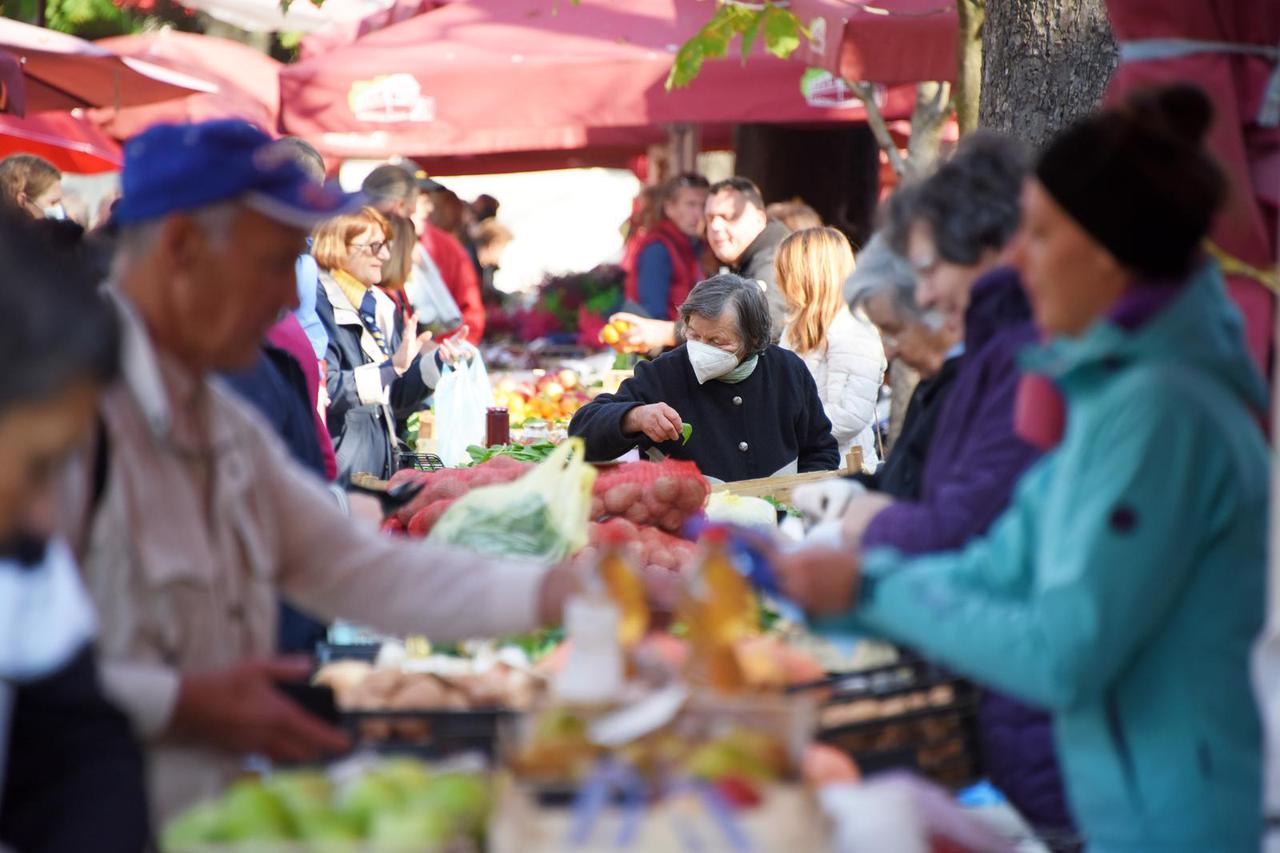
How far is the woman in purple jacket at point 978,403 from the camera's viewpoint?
2699mm

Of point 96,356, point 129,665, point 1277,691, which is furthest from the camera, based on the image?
point 1277,691

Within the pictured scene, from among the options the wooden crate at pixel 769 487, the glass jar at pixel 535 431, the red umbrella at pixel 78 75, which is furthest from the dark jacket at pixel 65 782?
the red umbrella at pixel 78 75

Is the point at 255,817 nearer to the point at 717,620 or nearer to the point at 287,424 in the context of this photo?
the point at 717,620

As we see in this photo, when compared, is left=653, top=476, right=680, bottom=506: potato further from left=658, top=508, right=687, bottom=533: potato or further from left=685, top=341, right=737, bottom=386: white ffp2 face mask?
left=685, top=341, right=737, bottom=386: white ffp2 face mask

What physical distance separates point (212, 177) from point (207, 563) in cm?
55

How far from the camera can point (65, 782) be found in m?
1.92

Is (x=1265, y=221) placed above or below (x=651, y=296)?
above

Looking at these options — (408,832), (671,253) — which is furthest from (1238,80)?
(671,253)

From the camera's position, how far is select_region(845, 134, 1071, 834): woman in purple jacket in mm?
2699

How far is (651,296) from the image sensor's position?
10.2 meters

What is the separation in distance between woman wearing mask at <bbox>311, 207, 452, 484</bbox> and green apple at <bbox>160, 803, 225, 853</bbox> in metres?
4.66

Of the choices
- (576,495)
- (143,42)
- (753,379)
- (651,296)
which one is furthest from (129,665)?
(143,42)

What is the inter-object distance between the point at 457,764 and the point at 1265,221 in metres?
1.99

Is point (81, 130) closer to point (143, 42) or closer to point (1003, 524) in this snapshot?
point (143, 42)
